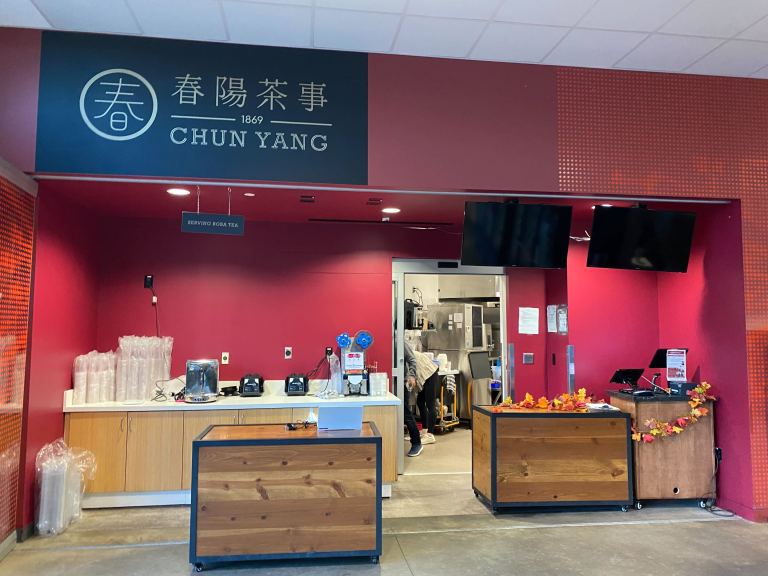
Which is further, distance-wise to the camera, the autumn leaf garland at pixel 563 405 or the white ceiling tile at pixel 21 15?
the autumn leaf garland at pixel 563 405

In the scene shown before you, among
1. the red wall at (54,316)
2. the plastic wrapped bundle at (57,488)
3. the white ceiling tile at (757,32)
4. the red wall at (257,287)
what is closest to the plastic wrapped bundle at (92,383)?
the red wall at (54,316)

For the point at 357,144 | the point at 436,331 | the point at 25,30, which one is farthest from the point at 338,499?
the point at 436,331

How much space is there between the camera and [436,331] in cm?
898

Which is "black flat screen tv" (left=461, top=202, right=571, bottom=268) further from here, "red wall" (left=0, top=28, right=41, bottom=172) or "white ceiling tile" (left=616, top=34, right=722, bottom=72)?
"red wall" (left=0, top=28, right=41, bottom=172)

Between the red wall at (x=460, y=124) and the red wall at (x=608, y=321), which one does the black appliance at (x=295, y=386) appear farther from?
the red wall at (x=608, y=321)

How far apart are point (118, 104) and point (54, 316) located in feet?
5.93

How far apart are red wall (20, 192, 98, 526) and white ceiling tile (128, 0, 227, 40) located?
62.5 inches

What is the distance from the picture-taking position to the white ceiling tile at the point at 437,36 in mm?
3969

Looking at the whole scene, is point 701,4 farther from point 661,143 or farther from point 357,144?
point 357,144

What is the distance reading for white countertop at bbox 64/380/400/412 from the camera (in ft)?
15.7

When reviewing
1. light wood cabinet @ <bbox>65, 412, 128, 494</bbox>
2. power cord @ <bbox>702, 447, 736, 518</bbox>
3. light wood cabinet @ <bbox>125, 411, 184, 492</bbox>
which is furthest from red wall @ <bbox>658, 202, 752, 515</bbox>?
light wood cabinet @ <bbox>65, 412, 128, 494</bbox>

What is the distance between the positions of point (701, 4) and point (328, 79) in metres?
2.68

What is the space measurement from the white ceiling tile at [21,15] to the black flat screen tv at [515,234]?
11.1 feet

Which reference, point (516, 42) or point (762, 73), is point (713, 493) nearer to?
point (762, 73)
